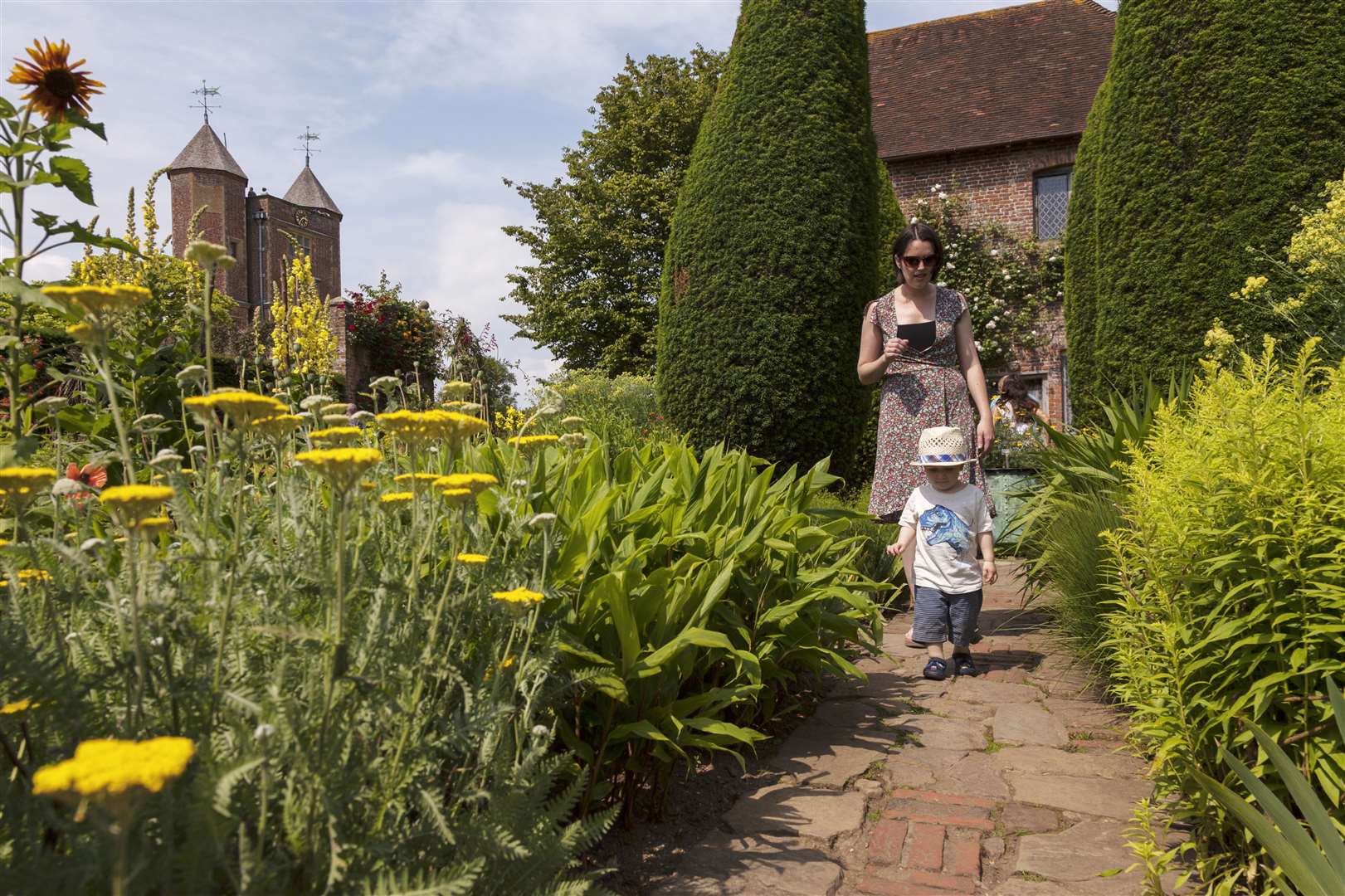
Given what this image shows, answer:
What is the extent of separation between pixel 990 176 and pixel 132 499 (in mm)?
18498

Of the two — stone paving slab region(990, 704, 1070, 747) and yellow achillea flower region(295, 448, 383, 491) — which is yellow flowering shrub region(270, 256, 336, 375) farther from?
yellow achillea flower region(295, 448, 383, 491)

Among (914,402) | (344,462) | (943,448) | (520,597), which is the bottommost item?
(520,597)

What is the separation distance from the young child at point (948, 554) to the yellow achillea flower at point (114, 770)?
12.2ft

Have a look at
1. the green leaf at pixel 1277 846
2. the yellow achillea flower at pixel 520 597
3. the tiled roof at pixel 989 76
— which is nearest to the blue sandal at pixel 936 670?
the green leaf at pixel 1277 846

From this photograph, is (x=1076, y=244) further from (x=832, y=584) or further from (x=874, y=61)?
(x=874, y=61)

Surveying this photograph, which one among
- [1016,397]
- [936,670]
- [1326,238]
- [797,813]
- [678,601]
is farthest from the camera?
[1016,397]

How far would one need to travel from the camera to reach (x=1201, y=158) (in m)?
5.89

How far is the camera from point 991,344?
1683 centimetres

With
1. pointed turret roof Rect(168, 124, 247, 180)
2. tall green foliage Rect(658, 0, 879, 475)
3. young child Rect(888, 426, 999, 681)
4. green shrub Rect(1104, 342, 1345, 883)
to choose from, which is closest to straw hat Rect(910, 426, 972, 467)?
young child Rect(888, 426, 999, 681)

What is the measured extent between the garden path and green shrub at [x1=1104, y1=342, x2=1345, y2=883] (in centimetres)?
42

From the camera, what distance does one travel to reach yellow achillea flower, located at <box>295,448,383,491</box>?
1.21 meters

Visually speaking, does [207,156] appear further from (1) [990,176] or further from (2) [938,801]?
(2) [938,801]

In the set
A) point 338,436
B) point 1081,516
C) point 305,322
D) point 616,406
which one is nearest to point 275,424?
point 338,436

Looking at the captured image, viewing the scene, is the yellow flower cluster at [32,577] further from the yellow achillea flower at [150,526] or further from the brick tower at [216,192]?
the brick tower at [216,192]
